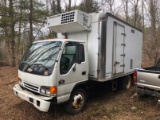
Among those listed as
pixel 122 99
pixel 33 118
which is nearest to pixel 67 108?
pixel 33 118

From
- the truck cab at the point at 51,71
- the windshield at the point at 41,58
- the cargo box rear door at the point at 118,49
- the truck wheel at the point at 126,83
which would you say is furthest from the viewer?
the truck wheel at the point at 126,83

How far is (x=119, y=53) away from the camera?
6.23 m

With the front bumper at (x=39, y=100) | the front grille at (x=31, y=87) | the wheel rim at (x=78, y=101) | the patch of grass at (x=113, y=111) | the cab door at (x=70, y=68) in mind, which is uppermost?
the cab door at (x=70, y=68)

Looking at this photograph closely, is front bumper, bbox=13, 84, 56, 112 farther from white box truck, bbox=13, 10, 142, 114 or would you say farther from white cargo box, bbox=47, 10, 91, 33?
white cargo box, bbox=47, 10, 91, 33

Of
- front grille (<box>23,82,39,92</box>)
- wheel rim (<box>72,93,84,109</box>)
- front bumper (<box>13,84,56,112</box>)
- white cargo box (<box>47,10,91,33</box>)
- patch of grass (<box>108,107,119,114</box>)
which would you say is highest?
white cargo box (<box>47,10,91,33</box>)

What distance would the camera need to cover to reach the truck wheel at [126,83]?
7.26 meters

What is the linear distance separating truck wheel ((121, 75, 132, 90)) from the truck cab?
2.91m

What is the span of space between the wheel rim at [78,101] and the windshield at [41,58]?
1327 mm

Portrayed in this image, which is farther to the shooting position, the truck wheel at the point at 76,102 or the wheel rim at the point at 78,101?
the wheel rim at the point at 78,101

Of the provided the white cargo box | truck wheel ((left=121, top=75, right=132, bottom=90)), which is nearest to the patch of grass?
truck wheel ((left=121, top=75, right=132, bottom=90))

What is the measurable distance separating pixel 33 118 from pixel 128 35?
5017 millimetres

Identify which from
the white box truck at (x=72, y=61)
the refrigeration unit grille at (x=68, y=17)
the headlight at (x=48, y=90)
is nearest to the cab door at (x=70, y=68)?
the white box truck at (x=72, y=61)

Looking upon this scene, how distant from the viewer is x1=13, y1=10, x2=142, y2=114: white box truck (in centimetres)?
403

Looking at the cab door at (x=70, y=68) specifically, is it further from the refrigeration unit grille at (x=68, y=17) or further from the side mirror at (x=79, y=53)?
the refrigeration unit grille at (x=68, y=17)
